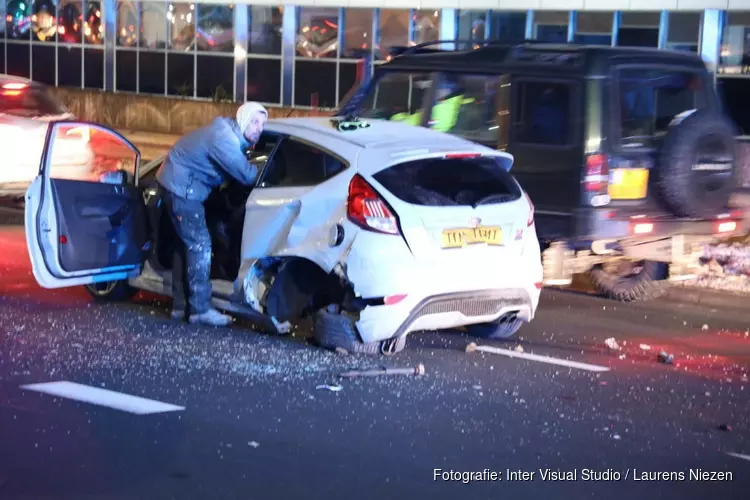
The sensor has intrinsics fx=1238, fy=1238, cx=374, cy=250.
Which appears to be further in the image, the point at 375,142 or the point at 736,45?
the point at 736,45

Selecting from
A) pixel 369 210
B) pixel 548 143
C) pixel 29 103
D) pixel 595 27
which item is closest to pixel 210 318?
pixel 369 210

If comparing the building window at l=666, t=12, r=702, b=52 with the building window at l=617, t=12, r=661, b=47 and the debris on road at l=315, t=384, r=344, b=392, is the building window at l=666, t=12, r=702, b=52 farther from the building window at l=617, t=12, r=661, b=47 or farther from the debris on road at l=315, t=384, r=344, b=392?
the debris on road at l=315, t=384, r=344, b=392

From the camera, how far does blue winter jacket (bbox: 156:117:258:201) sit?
869 cm

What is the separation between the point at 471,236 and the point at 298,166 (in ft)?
4.39

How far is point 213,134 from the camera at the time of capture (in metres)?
8.78

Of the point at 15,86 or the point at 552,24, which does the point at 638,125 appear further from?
the point at 552,24

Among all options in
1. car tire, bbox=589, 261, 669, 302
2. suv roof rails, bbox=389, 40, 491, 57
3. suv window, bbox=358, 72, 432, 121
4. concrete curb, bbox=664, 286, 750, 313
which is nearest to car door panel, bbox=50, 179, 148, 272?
suv window, bbox=358, 72, 432, 121

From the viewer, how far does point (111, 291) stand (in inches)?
389

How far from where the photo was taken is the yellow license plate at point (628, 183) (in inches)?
386

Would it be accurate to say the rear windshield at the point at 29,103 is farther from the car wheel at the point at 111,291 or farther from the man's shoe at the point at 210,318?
the man's shoe at the point at 210,318

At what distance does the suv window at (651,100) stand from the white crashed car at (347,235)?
5.68 feet

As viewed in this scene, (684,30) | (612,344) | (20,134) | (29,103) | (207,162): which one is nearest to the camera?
(207,162)

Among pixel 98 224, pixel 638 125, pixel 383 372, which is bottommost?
pixel 383 372

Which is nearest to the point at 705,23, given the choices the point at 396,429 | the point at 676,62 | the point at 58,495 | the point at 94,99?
the point at 676,62
